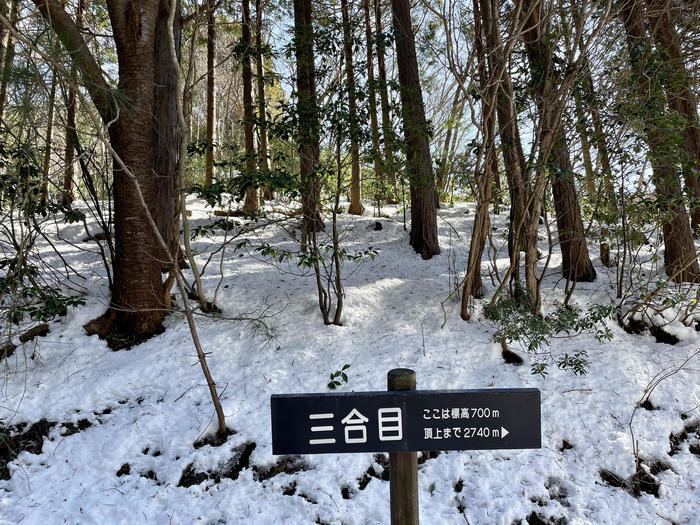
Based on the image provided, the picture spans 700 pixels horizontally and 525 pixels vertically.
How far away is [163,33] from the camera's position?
5445mm

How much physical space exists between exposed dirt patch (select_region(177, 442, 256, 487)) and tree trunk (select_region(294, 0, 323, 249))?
2.21 m

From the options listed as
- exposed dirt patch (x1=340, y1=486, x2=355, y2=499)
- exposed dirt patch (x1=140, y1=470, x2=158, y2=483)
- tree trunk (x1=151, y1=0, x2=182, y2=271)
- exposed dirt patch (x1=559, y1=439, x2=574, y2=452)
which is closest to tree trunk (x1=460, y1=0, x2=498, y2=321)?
exposed dirt patch (x1=559, y1=439, x2=574, y2=452)

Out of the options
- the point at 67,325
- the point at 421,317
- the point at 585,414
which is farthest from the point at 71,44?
the point at 585,414

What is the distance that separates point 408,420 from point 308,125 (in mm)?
3569

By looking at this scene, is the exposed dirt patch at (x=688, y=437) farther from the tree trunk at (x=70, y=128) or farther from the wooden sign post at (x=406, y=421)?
the tree trunk at (x=70, y=128)

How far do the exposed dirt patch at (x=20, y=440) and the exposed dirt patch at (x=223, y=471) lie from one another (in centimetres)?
126

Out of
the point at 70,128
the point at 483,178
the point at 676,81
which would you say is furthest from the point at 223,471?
the point at 676,81

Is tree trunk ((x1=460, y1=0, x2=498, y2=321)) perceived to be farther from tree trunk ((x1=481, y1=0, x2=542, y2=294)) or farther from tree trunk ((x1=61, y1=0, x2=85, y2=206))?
tree trunk ((x1=61, y1=0, x2=85, y2=206))

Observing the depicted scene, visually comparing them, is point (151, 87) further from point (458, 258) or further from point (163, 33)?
point (458, 258)

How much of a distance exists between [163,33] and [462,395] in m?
5.83

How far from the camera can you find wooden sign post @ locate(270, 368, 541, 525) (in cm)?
163

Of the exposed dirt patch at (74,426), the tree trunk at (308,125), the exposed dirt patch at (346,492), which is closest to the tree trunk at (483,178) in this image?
the tree trunk at (308,125)

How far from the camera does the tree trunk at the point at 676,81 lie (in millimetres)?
4434

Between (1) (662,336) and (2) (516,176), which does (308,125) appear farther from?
(1) (662,336)
